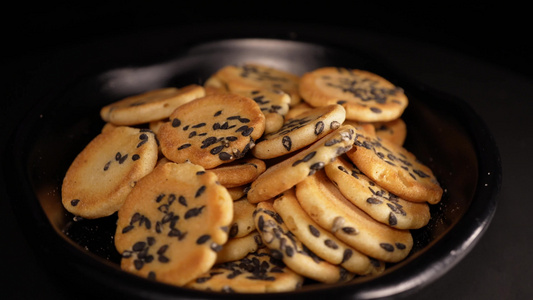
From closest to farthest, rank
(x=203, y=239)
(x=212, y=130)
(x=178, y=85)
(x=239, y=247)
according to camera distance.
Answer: (x=203, y=239) → (x=239, y=247) → (x=212, y=130) → (x=178, y=85)

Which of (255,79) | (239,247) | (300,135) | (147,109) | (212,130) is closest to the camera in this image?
(239,247)

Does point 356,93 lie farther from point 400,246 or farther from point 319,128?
point 400,246

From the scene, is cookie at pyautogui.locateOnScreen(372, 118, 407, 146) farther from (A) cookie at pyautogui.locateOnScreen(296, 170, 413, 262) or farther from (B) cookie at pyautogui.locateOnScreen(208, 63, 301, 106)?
(A) cookie at pyautogui.locateOnScreen(296, 170, 413, 262)

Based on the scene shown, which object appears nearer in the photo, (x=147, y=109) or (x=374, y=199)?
(x=374, y=199)

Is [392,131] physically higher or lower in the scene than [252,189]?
lower

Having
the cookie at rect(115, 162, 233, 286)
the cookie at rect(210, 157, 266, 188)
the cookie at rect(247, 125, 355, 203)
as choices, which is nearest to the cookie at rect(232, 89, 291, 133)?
the cookie at rect(210, 157, 266, 188)

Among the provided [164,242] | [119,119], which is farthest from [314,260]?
[119,119]

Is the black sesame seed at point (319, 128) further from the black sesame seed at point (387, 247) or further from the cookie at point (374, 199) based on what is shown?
the black sesame seed at point (387, 247)

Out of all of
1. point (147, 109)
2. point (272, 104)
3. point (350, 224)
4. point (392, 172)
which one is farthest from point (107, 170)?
point (392, 172)
